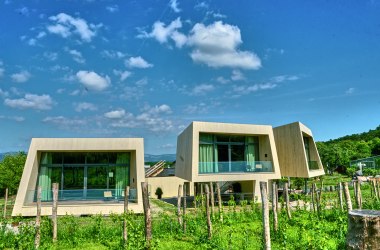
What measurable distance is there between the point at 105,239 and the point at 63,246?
1.38m

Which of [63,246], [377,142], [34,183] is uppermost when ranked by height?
[377,142]

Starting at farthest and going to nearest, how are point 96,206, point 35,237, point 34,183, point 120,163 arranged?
1. point 120,163
2. point 34,183
3. point 96,206
4. point 35,237

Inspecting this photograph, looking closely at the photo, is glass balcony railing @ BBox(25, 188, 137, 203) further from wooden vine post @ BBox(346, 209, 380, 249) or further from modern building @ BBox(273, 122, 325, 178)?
wooden vine post @ BBox(346, 209, 380, 249)

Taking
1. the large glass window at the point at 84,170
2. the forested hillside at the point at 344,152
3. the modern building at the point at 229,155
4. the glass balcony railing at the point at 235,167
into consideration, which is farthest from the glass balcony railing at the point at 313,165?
the forested hillside at the point at 344,152

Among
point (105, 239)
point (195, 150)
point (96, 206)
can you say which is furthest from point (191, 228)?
point (195, 150)

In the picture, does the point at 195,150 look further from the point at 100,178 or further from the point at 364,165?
the point at 364,165

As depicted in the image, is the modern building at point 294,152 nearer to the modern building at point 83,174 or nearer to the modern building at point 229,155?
the modern building at point 229,155

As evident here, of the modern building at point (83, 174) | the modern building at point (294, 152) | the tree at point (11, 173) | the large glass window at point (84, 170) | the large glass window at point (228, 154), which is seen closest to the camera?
the modern building at point (83, 174)

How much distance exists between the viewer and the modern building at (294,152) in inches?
882

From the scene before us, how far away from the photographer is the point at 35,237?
30.8 ft

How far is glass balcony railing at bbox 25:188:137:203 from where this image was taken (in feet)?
54.5

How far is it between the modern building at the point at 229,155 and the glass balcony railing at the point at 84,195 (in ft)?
14.6

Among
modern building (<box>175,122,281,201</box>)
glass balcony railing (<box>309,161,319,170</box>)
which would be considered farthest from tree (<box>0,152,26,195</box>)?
glass balcony railing (<box>309,161,319,170</box>)

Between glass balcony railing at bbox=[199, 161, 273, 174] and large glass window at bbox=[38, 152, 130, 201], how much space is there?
475 cm
